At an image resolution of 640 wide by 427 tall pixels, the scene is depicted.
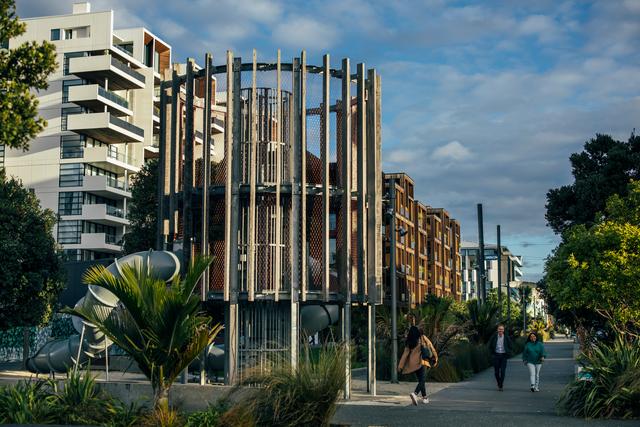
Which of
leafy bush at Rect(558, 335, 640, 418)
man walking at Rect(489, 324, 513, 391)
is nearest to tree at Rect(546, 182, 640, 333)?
man walking at Rect(489, 324, 513, 391)

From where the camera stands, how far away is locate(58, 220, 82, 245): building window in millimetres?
61344

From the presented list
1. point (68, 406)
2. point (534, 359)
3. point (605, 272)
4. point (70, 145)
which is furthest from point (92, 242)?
point (68, 406)

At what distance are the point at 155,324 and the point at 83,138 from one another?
173 feet

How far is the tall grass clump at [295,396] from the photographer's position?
1186cm

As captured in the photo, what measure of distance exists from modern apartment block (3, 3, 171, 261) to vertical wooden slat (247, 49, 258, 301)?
41.8 metres

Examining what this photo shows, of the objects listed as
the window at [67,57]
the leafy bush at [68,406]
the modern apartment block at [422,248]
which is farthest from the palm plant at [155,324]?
the modern apartment block at [422,248]

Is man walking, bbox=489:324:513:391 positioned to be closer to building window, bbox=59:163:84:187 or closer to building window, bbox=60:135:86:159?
building window, bbox=59:163:84:187

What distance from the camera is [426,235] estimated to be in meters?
93.9

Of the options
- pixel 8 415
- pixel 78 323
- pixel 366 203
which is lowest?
pixel 8 415

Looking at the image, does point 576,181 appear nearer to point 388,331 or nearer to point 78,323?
point 388,331

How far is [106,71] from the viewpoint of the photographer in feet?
198

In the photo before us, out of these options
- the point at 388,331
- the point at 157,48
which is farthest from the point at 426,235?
the point at 388,331

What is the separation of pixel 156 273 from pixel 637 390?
11501 millimetres

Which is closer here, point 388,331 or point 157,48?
point 388,331
